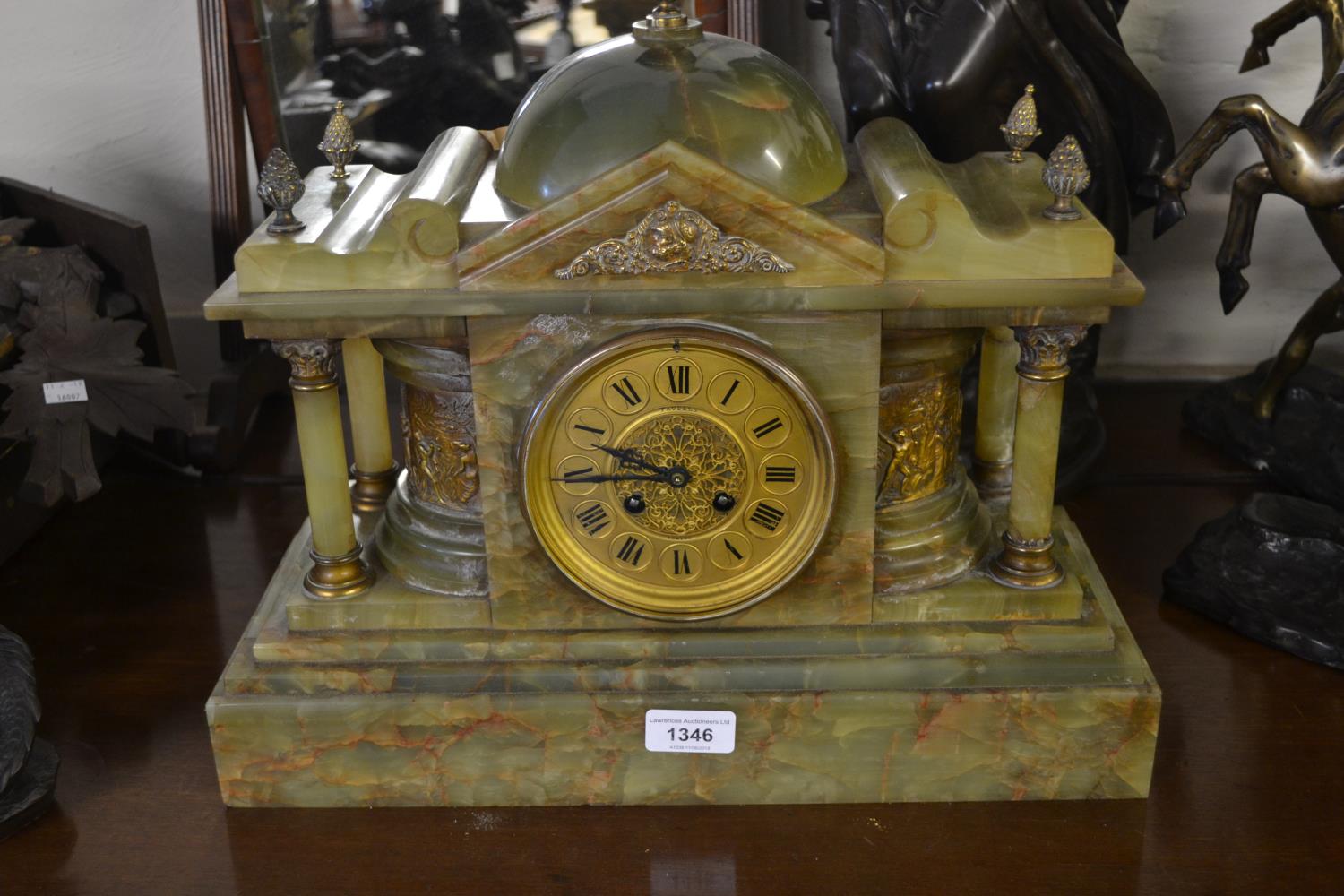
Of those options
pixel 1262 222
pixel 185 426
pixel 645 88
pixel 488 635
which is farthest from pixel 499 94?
pixel 1262 222

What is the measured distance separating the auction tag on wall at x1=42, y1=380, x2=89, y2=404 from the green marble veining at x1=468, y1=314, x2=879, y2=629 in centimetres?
117

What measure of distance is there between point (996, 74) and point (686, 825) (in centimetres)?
158

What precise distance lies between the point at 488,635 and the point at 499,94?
1495 millimetres

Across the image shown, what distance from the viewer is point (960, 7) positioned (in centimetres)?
303

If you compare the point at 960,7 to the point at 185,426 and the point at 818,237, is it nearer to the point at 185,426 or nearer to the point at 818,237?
the point at 818,237

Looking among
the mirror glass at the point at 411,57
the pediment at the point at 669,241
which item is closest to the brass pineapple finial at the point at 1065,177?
the pediment at the point at 669,241

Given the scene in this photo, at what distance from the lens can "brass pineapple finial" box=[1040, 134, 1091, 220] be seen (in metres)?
2.20

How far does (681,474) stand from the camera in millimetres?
2279

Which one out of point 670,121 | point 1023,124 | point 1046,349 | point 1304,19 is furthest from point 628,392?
point 1304,19

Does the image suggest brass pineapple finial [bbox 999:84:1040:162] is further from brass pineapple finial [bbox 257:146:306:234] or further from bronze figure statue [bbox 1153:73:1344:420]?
brass pineapple finial [bbox 257:146:306:234]

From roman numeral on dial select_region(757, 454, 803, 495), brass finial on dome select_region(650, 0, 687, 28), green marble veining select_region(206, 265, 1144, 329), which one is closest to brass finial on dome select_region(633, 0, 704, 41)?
brass finial on dome select_region(650, 0, 687, 28)

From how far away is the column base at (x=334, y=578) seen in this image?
242cm

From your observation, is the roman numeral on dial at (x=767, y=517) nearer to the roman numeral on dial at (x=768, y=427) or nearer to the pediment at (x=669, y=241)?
the roman numeral on dial at (x=768, y=427)

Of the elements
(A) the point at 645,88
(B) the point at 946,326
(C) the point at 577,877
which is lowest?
(C) the point at 577,877
